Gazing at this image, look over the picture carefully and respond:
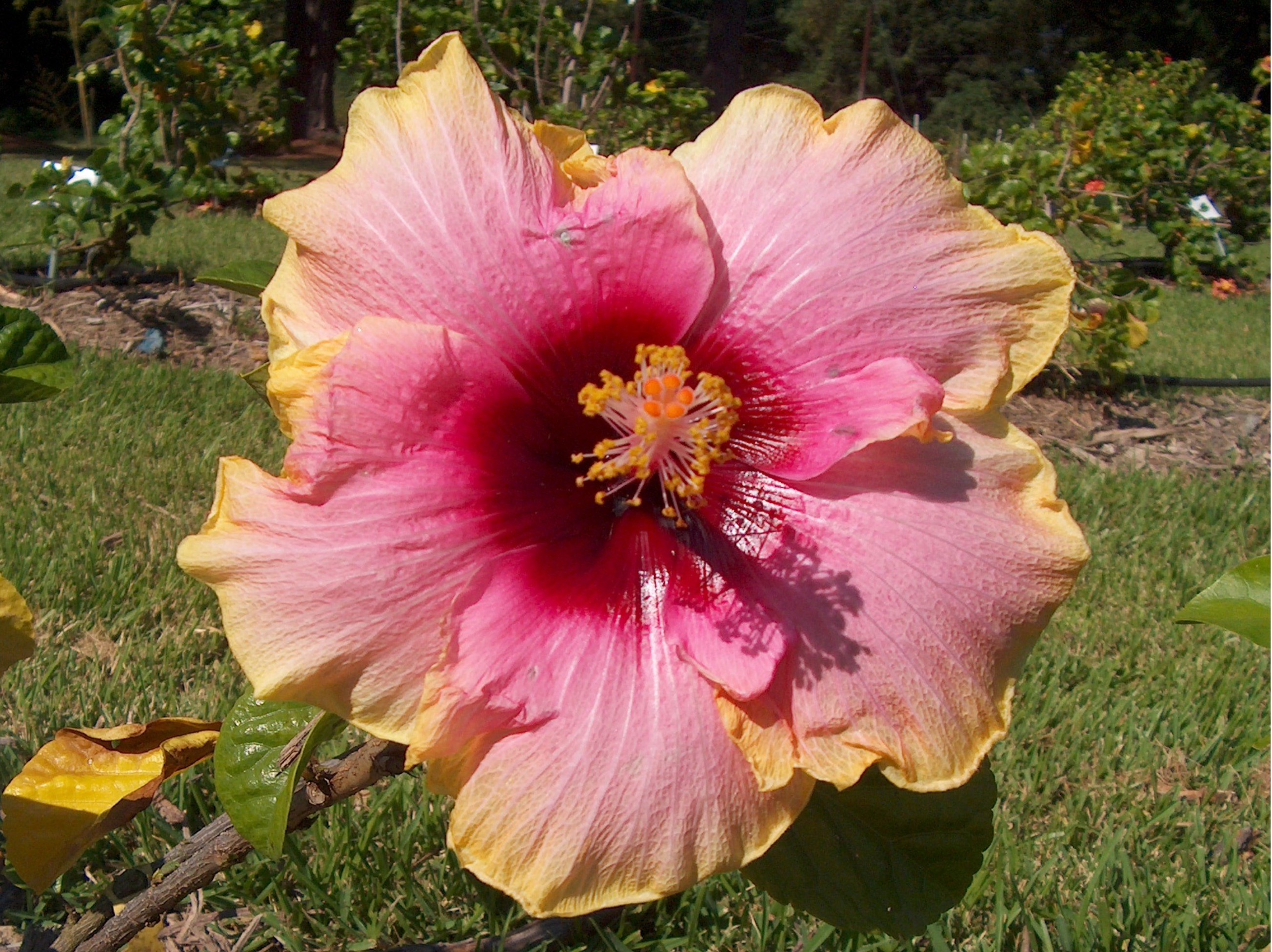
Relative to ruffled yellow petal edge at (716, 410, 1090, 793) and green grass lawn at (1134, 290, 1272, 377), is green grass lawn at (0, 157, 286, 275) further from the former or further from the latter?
green grass lawn at (1134, 290, 1272, 377)

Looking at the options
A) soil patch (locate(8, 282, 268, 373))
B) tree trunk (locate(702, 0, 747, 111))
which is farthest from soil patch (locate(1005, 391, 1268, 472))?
tree trunk (locate(702, 0, 747, 111))

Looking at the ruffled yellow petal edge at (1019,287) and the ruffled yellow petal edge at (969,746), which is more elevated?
the ruffled yellow petal edge at (1019,287)

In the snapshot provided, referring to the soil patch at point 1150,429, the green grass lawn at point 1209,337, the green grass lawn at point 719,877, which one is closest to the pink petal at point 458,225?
the green grass lawn at point 719,877

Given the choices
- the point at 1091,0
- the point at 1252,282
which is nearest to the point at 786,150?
the point at 1252,282

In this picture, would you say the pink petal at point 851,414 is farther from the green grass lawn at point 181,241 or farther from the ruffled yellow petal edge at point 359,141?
the green grass lawn at point 181,241

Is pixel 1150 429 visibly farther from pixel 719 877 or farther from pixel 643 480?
pixel 643 480

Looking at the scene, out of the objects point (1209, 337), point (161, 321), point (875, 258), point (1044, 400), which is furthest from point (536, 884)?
point (1209, 337)
